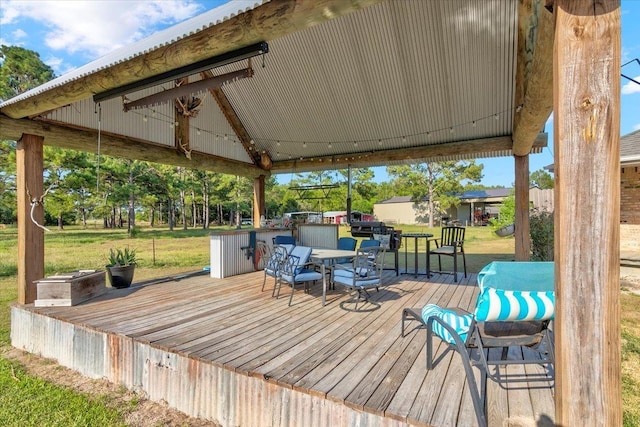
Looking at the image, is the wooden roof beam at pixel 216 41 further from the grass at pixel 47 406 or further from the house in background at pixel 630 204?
the house in background at pixel 630 204

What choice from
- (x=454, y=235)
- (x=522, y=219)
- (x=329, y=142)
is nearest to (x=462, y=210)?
(x=454, y=235)

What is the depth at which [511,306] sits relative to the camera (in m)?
1.86

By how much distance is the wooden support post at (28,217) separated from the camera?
412 cm

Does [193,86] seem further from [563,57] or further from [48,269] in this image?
[48,269]

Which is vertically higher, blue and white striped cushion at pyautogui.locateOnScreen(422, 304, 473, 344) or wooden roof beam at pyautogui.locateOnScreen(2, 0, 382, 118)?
wooden roof beam at pyautogui.locateOnScreen(2, 0, 382, 118)

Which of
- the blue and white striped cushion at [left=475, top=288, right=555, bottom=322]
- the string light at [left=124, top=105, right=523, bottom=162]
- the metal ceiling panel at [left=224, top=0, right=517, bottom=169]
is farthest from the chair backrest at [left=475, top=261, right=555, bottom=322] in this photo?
the string light at [left=124, top=105, right=523, bottom=162]

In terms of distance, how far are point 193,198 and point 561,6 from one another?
25865mm

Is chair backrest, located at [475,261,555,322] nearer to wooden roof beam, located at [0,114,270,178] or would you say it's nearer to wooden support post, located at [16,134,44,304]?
wooden support post, located at [16,134,44,304]

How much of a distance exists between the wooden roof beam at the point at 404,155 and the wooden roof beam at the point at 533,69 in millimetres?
449

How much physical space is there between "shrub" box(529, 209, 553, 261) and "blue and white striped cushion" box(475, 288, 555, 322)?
639cm

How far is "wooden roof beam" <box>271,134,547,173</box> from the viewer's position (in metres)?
6.19

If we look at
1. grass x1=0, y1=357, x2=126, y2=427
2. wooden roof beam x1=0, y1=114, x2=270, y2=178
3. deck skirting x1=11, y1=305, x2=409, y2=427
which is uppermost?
wooden roof beam x1=0, y1=114, x2=270, y2=178

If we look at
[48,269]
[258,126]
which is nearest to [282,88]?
[258,126]

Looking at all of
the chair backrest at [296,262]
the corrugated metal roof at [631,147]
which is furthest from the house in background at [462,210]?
the chair backrest at [296,262]
